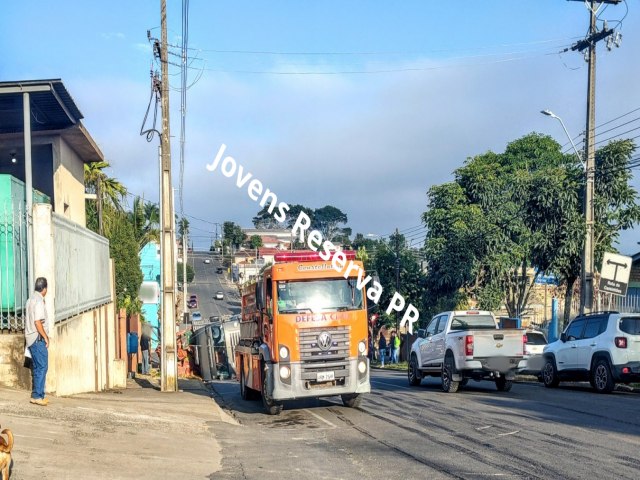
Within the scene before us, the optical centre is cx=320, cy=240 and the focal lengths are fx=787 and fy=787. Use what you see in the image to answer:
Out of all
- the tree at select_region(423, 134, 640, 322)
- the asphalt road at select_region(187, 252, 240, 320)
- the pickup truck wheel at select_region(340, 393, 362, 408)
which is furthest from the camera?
the asphalt road at select_region(187, 252, 240, 320)

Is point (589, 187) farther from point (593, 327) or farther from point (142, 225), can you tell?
point (142, 225)

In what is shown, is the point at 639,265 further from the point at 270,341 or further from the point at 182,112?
the point at 270,341

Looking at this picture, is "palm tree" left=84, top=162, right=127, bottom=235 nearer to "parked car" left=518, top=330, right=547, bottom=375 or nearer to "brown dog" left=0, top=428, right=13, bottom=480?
"parked car" left=518, top=330, right=547, bottom=375

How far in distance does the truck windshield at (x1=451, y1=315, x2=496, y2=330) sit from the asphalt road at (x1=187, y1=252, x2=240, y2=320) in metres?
48.8

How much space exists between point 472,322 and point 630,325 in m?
4.07

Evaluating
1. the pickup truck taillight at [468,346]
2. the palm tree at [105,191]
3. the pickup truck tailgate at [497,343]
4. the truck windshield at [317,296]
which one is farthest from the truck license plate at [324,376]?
the palm tree at [105,191]

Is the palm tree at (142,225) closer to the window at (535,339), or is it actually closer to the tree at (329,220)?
the window at (535,339)

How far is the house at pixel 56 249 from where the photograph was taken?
44.1 feet

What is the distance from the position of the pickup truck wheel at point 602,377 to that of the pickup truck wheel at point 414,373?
5.08m

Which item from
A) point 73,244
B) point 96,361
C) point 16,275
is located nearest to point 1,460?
point 16,275

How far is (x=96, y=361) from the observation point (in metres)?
19.1

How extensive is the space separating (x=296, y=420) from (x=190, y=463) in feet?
18.3

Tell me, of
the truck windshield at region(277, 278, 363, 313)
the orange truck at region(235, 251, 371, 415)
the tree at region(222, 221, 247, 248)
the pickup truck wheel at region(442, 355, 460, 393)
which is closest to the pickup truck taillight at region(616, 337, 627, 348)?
the pickup truck wheel at region(442, 355, 460, 393)

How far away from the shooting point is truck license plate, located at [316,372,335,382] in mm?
15594
